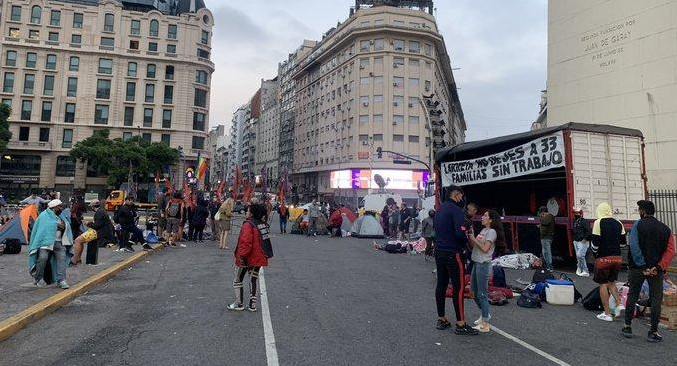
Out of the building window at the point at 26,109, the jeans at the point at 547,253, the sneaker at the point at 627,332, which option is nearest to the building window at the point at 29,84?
the building window at the point at 26,109

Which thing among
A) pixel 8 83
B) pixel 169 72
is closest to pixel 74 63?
pixel 8 83

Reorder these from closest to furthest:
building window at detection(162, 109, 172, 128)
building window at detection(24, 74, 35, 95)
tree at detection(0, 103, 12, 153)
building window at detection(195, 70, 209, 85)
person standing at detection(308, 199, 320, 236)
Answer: person standing at detection(308, 199, 320, 236) → tree at detection(0, 103, 12, 153) → building window at detection(24, 74, 35, 95) → building window at detection(162, 109, 172, 128) → building window at detection(195, 70, 209, 85)

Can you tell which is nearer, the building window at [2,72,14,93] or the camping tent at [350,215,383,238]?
the camping tent at [350,215,383,238]

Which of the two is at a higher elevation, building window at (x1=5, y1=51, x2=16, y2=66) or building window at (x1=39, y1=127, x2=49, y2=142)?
building window at (x1=5, y1=51, x2=16, y2=66)

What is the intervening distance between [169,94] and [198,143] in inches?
326

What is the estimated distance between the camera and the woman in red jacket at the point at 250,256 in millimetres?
6984

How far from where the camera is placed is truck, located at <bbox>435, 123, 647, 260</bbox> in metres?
11.8

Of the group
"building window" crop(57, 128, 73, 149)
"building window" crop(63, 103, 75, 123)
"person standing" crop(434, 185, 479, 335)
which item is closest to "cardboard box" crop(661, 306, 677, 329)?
"person standing" crop(434, 185, 479, 335)

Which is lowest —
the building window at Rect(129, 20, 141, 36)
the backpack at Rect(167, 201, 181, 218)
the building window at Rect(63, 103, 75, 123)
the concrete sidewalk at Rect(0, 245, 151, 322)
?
the concrete sidewalk at Rect(0, 245, 151, 322)

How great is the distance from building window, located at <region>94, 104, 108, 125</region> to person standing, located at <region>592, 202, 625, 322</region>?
223 ft

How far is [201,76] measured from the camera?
67.6m

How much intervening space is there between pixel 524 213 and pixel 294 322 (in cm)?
1343

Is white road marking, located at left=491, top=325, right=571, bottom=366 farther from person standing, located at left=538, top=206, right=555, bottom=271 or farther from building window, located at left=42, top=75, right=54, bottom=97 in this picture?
A: building window, located at left=42, top=75, right=54, bottom=97

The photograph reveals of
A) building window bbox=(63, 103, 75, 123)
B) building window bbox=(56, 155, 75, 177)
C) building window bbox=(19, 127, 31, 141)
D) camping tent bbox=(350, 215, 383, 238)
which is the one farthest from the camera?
building window bbox=(63, 103, 75, 123)
